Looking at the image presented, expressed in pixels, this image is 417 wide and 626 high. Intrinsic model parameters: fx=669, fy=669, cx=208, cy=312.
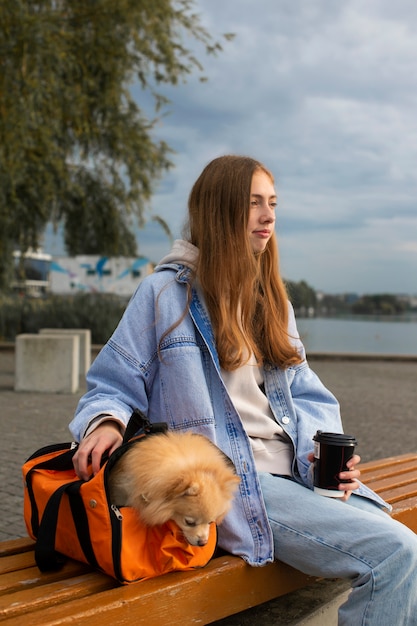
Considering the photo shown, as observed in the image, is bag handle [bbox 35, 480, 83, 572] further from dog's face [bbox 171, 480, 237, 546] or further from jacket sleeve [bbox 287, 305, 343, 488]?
jacket sleeve [bbox 287, 305, 343, 488]

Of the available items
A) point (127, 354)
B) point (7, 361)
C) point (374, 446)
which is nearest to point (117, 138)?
point (7, 361)

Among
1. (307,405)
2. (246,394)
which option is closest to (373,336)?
(307,405)

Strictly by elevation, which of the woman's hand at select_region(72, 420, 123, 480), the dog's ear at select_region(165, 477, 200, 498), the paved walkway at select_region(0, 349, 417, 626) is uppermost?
the woman's hand at select_region(72, 420, 123, 480)

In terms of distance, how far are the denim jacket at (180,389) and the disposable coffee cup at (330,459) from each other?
0.11 m

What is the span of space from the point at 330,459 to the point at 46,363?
8.68 meters

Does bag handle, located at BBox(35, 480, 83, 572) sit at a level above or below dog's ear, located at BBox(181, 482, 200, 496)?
below

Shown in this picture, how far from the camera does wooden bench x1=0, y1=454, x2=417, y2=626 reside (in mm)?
1933

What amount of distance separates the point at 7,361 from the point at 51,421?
8.00 metres

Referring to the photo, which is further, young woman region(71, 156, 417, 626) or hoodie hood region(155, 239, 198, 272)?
hoodie hood region(155, 239, 198, 272)

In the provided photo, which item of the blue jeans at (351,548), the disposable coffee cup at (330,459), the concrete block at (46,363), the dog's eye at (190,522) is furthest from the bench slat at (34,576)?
the concrete block at (46,363)

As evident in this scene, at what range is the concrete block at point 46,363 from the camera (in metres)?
10.5

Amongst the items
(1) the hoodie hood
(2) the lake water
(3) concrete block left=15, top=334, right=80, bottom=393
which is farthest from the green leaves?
(1) the hoodie hood

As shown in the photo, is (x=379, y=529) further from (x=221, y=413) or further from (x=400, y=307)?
(x=400, y=307)

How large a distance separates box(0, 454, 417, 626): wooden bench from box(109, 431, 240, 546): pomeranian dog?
21 centimetres
